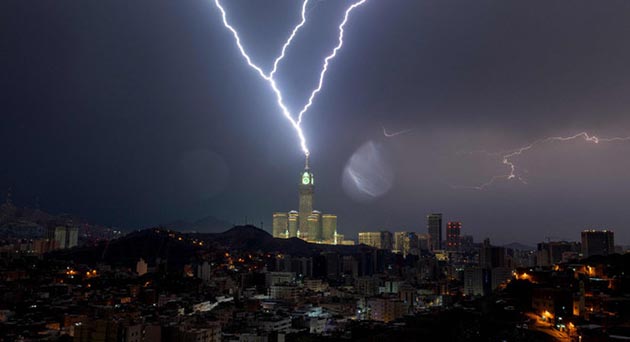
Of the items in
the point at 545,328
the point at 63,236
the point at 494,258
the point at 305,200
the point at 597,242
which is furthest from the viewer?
the point at 305,200

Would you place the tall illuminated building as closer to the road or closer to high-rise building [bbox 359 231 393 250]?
high-rise building [bbox 359 231 393 250]

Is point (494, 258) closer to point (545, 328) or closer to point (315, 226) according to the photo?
point (545, 328)

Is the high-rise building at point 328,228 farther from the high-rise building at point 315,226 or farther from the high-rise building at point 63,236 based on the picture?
the high-rise building at point 63,236

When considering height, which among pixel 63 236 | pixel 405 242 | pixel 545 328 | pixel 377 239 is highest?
pixel 377 239

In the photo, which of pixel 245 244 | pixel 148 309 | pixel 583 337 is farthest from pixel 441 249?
pixel 583 337

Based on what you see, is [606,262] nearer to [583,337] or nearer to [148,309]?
[583,337]

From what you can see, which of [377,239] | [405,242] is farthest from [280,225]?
[405,242]
